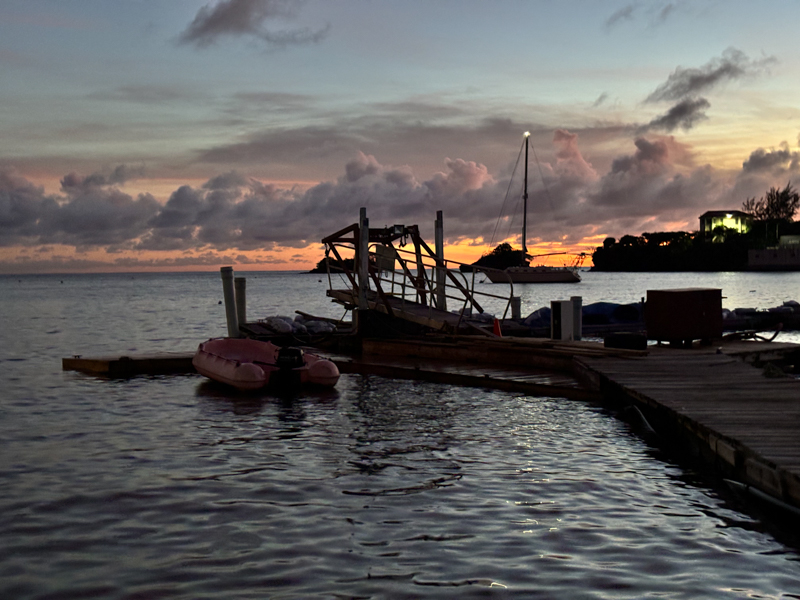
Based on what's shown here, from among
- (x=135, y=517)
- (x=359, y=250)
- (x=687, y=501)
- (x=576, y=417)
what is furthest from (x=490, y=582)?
(x=359, y=250)

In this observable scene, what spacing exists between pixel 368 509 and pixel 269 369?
9263 mm

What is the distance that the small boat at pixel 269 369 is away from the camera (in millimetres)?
16578

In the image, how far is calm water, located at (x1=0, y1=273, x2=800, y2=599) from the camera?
6.32 m

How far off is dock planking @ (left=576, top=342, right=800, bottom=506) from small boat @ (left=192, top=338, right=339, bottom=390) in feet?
18.0

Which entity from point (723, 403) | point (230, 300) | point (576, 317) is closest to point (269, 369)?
point (230, 300)

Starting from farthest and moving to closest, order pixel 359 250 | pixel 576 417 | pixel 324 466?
pixel 359 250, pixel 576 417, pixel 324 466

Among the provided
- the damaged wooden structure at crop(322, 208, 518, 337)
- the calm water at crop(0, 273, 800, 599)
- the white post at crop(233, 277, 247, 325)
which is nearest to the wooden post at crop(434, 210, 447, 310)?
the damaged wooden structure at crop(322, 208, 518, 337)

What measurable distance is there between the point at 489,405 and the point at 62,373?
1420cm

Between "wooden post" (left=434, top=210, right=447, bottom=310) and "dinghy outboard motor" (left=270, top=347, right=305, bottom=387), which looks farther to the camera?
"wooden post" (left=434, top=210, right=447, bottom=310)

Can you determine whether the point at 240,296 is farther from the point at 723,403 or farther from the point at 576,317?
the point at 723,403

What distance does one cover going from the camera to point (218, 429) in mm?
13289

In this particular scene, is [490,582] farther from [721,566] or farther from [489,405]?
[489,405]

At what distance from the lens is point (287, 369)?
16594 mm

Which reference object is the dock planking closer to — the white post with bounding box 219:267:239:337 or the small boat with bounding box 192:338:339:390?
the small boat with bounding box 192:338:339:390
